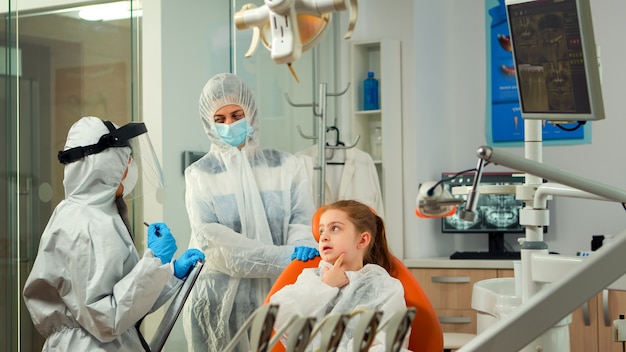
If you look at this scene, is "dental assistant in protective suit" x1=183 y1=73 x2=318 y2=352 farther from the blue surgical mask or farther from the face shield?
the face shield

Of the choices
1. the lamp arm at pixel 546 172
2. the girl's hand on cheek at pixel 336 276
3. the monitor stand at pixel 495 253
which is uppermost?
the lamp arm at pixel 546 172

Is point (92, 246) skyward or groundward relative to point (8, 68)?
groundward

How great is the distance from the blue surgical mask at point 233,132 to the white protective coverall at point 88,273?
97 centimetres

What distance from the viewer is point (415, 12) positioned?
16.3 ft

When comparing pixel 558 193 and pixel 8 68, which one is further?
pixel 8 68

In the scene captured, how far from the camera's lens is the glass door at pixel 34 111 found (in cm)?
270

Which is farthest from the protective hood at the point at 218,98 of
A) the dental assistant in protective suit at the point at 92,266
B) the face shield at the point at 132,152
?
the dental assistant in protective suit at the point at 92,266

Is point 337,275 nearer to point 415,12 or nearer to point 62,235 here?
point 62,235

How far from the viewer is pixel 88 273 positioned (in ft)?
8.07

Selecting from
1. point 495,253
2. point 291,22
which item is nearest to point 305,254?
point 291,22

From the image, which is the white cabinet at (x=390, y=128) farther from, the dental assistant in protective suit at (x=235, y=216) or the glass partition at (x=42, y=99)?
the glass partition at (x=42, y=99)

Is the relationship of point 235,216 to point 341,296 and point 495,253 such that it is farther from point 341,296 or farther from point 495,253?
point 495,253

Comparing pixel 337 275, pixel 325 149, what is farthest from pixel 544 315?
pixel 325 149

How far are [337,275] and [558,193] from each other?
1.11 meters
